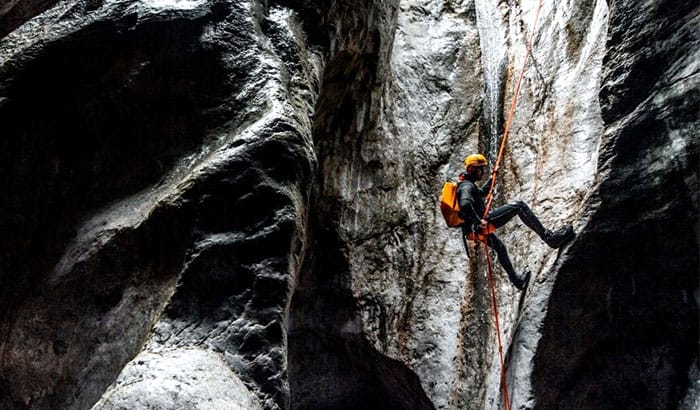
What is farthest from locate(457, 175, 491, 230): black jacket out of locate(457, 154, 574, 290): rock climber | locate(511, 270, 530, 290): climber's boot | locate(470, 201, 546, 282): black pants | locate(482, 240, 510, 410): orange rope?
locate(511, 270, 530, 290): climber's boot

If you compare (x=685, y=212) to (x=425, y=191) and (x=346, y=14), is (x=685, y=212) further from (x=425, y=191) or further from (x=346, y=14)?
(x=346, y=14)

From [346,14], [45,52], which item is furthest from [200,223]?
[346,14]

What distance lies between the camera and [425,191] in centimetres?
804

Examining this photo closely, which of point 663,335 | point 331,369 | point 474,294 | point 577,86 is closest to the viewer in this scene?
point 663,335

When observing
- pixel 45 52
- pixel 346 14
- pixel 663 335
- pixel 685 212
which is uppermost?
pixel 346 14

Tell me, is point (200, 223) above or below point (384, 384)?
above

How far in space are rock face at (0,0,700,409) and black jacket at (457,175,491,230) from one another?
0.68 meters

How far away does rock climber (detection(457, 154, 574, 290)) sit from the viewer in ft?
19.6

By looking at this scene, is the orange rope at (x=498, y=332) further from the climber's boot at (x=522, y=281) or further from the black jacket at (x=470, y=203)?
the climber's boot at (x=522, y=281)

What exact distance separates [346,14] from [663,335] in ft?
14.7

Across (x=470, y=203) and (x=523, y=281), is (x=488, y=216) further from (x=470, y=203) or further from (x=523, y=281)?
(x=523, y=281)

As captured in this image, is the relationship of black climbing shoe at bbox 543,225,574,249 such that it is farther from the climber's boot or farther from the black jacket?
→ the black jacket

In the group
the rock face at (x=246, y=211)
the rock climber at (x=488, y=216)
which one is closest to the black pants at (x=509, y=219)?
the rock climber at (x=488, y=216)

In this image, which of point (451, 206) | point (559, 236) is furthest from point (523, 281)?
point (451, 206)
